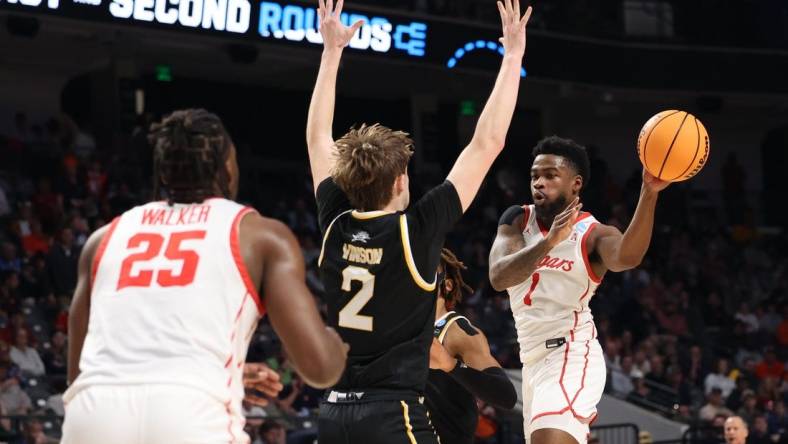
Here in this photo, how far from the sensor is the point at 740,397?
18.1 meters

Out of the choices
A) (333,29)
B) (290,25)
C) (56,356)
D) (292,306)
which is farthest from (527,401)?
(290,25)

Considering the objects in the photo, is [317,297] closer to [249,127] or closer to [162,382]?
[249,127]

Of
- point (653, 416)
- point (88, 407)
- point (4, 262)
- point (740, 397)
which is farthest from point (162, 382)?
point (740, 397)

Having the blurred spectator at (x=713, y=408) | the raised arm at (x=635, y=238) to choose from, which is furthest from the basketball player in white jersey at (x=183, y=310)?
the blurred spectator at (x=713, y=408)

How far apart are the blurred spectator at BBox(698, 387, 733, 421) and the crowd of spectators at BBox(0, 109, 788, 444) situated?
0.8 inches

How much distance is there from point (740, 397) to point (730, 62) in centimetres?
852

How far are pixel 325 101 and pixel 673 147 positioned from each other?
2.19 m

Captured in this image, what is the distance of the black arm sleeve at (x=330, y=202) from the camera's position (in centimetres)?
489

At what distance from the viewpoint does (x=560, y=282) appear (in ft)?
21.6

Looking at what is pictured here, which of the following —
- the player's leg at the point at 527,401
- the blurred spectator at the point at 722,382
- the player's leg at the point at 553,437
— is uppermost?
the player's leg at the point at 527,401

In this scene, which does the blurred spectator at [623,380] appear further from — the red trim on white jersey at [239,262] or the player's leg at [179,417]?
the player's leg at [179,417]

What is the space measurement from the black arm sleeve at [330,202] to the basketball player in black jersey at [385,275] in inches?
4.9

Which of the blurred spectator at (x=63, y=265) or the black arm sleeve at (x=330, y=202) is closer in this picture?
the black arm sleeve at (x=330, y=202)

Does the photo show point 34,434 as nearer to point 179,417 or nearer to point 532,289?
point 532,289
